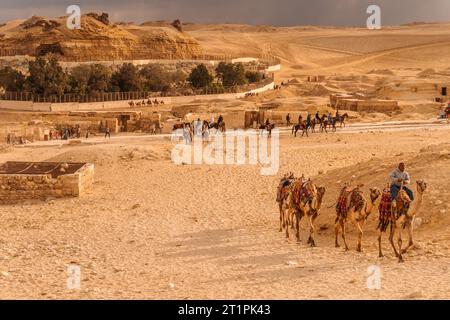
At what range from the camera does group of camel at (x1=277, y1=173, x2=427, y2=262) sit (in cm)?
1232

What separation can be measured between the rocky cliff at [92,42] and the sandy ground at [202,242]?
145 feet

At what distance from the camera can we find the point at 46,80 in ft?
149

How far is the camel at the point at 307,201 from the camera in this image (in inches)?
534

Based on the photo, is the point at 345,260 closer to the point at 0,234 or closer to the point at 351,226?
the point at 351,226

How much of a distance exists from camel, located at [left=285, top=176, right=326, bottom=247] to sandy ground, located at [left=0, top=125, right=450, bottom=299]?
17.9 inches

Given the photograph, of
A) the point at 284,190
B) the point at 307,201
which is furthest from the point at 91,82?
the point at 307,201

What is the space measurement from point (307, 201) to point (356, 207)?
122cm

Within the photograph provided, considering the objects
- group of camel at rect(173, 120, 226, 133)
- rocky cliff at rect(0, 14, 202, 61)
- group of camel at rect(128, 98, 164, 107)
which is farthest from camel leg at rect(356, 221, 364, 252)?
rocky cliff at rect(0, 14, 202, 61)

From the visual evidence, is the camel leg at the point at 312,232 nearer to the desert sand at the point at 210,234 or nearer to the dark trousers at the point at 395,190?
the desert sand at the point at 210,234

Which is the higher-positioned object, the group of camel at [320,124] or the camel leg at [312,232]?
the group of camel at [320,124]

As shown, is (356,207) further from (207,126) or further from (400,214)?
(207,126)

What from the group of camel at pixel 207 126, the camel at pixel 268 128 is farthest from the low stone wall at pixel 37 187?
the camel at pixel 268 128

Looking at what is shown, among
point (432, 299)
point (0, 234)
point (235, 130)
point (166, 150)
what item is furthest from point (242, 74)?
point (432, 299)

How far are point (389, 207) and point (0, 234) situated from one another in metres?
8.63
